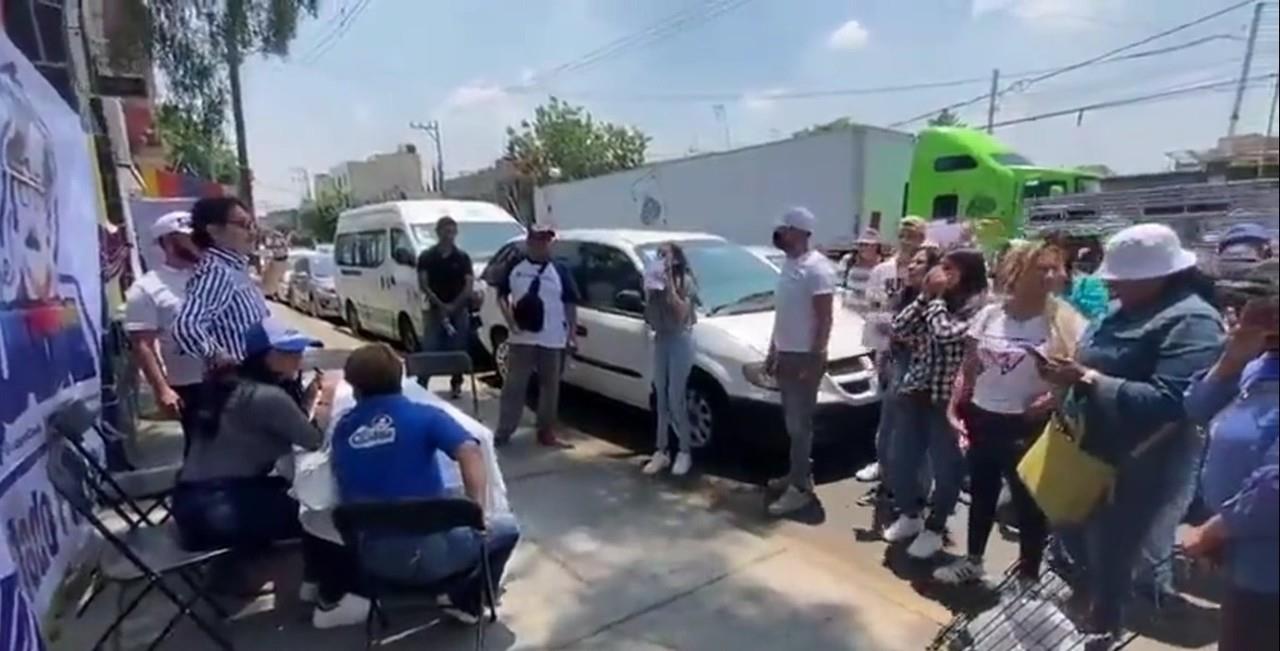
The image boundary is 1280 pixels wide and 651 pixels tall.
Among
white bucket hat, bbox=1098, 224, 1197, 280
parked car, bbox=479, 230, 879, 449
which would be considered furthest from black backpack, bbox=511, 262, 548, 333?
white bucket hat, bbox=1098, 224, 1197, 280

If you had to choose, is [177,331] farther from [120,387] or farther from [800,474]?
[800,474]

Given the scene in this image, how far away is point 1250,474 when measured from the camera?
67.8 inches

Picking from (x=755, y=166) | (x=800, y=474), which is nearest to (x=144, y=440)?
(x=800, y=474)

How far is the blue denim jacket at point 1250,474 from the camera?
1593 mm

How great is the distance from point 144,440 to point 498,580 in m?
4.19

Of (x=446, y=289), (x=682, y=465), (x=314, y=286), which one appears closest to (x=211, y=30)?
(x=446, y=289)

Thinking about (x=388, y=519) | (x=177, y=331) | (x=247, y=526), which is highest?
(x=177, y=331)

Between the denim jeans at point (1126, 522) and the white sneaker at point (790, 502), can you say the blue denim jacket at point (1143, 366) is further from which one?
the white sneaker at point (790, 502)

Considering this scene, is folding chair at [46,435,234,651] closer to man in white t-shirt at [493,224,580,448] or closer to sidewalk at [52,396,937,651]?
sidewalk at [52,396,937,651]

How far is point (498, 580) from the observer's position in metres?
3.43

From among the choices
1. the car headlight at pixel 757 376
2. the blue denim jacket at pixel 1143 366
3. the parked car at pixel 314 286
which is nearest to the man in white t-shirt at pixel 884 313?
the car headlight at pixel 757 376

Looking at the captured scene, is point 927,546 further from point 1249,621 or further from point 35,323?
point 35,323

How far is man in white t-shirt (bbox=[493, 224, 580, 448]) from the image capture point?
5973 millimetres

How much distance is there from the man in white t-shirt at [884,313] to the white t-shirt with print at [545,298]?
2120mm
